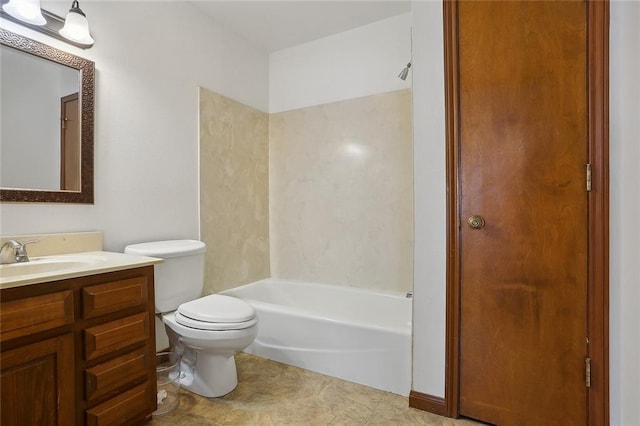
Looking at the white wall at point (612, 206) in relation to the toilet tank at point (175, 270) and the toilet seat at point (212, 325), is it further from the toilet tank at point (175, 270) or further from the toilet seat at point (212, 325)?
the toilet tank at point (175, 270)

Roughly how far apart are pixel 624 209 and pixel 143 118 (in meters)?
2.40

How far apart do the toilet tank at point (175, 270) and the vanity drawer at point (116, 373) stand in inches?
16.6

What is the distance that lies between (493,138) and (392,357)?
47.9 inches

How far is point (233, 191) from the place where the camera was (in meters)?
2.57

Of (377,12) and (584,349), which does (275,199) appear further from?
(584,349)

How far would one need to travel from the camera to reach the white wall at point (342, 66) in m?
2.40

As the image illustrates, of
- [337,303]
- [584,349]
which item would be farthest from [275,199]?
[584,349]

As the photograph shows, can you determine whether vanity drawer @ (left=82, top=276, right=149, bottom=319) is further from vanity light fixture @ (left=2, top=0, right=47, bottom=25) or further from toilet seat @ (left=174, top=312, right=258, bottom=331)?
vanity light fixture @ (left=2, top=0, right=47, bottom=25)

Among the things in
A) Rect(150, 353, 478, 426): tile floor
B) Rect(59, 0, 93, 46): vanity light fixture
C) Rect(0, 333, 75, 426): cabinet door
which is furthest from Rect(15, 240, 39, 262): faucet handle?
Rect(59, 0, 93, 46): vanity light fixture

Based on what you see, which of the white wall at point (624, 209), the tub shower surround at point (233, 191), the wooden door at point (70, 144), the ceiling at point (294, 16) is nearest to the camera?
the white wall at point (624, 209)

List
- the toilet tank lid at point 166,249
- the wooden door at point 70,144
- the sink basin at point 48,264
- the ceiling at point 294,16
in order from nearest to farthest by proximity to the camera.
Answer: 1. the sink basin at point 48,264
2. the wooden door at point 70,144
3. the toilet tank lid at point 166,249
4. the ceiling at point 294,16

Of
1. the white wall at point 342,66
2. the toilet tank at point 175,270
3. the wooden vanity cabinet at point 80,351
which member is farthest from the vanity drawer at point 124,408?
the white wall at point 342,66

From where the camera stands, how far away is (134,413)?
1350 mm

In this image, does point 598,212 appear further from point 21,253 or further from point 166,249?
point 21,253
